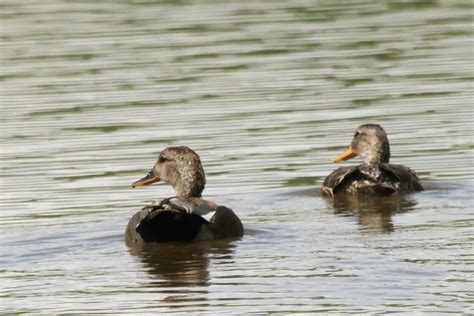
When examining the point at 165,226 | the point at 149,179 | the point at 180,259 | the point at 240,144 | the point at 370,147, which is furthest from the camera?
the point at 240,144

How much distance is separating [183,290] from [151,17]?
18471 mm

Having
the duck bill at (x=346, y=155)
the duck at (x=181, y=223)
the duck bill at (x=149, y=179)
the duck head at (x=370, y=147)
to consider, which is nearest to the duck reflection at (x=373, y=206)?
the duck head at (x=370, y=147)

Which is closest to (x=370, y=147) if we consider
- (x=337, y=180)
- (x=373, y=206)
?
(x=337, y=180)

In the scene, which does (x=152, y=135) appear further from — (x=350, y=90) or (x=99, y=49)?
(x=99, y=49)

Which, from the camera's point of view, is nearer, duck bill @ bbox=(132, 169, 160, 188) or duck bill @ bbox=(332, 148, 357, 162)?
duck bill @ bbox=(132, 169, 160, 188)

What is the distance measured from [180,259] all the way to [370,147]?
450cm

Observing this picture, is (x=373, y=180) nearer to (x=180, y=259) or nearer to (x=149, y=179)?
(x=149, y=179)

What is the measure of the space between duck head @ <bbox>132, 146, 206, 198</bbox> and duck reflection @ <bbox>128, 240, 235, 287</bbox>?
0.85 m

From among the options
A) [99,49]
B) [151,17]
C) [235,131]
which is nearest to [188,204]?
[235,131]

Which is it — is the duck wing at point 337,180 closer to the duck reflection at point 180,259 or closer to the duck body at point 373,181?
the duck body at point 373,181

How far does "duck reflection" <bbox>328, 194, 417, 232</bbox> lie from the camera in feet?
48.3

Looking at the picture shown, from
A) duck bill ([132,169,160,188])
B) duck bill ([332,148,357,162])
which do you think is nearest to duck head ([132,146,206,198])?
duck bill ([132,169,160,188])

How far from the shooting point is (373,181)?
16.1 meters

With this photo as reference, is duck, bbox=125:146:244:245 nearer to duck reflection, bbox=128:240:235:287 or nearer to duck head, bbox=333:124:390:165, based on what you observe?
duck reflection, bbox=128:240:235:287
